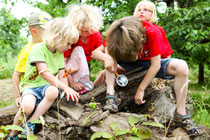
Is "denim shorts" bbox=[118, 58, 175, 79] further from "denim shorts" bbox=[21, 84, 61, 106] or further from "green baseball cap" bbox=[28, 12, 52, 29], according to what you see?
"green baseball cap" bbox=[28, 12, 52, 29]

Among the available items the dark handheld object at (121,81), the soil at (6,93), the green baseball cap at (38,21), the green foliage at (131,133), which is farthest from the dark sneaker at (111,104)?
the soil at (6,93)

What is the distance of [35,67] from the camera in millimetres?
2582

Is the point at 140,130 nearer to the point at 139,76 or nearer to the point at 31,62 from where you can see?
the point at 139,76

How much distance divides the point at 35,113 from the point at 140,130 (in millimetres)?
1260

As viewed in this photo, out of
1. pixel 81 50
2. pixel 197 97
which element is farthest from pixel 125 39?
pixel 197 97

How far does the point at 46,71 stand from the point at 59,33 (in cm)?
52

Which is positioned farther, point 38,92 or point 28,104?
point 38,92

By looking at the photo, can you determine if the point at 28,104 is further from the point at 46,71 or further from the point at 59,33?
Result: the point at 59,33

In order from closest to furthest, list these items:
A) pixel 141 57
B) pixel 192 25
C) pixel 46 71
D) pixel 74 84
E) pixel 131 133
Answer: pixel 131 133 → pixel 46 71 → pixel 141 57 → pixel 74 84 → pixel 192 25

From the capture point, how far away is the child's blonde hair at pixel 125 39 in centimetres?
228

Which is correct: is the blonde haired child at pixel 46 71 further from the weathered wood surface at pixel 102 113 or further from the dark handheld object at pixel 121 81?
the dark handheld object at pixel 121 81

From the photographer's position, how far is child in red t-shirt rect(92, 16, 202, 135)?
2312 millimetres

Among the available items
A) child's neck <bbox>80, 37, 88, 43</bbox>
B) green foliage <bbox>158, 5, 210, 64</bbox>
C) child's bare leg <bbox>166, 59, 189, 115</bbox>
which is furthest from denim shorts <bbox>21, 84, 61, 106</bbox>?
green foliage <bbox>158, 5, 210, 64</bbox>

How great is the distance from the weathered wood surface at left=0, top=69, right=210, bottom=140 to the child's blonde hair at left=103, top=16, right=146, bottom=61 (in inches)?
27.3
